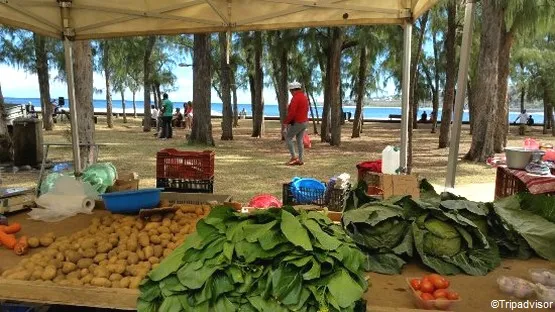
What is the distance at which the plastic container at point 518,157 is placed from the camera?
4.71m

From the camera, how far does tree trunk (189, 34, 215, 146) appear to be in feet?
45.0

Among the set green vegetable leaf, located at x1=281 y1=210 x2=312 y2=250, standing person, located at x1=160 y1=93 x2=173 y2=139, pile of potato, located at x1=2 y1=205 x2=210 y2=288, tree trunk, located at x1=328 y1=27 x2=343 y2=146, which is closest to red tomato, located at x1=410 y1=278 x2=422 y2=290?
green vegetable leaf, located at x1=281 y1=210 x2=312 y2=250

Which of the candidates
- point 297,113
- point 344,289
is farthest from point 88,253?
point 297,113

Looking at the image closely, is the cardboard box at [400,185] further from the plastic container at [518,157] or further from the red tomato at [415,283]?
the plastic container at [518,157]

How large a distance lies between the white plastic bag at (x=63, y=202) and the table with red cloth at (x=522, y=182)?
3.86 meters

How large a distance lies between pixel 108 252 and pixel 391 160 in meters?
3.08

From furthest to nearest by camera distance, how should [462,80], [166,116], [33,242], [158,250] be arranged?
1. [166,116]
2. [462,80]
3. [33,242]
4. [158,250]

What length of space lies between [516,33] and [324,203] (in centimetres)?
1179

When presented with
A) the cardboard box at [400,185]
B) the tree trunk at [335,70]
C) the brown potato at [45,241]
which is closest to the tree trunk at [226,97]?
the tree trunk at [335,70]

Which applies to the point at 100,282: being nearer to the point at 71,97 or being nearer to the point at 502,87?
the point at 71,97

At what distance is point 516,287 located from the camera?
193 cm

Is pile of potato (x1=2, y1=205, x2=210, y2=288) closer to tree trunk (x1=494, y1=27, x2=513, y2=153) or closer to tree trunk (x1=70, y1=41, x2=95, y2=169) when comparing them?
tree trunk (x1=70, y1=41, x2=95, y2=169)

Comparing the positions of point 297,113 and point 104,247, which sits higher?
point 297,113

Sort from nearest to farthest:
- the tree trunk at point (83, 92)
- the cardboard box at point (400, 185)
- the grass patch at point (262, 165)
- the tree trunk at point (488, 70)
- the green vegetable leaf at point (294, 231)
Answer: the green vegetable leaf at point (294, 231)
the cardboard box at point (400, 185)
the tree trunk at point (83, 92)
the grass patch at point (262, 165)
the tree trunk at point (488, 70)
